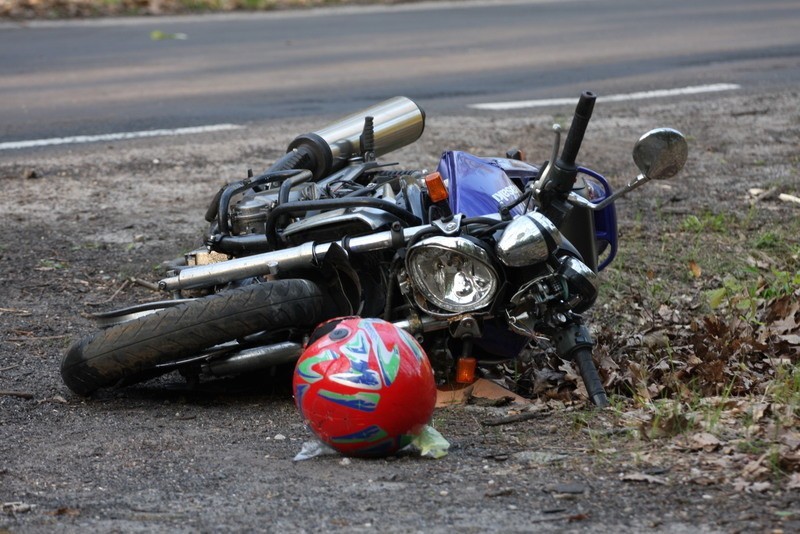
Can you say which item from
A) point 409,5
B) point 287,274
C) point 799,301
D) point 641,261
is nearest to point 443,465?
point 287,274

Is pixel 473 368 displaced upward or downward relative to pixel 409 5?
downward

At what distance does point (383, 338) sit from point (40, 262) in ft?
10.6

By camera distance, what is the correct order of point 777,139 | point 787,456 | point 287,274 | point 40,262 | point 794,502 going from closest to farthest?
1. point 794,502
2. point 787,456
3. point 287,274
4. point 40,262
5. point 777,139

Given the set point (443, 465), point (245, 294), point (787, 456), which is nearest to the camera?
point (787, 456)

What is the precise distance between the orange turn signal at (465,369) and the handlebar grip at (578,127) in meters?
0.81

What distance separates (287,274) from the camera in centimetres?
448

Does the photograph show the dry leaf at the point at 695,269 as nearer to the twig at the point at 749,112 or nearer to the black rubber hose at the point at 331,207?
the black rubber hose at the point at 331,207

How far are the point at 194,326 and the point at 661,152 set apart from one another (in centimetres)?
171

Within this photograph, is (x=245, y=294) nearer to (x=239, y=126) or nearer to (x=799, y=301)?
(x=799, y=301)

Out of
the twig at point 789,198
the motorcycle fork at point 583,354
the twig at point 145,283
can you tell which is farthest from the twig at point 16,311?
the twig at point 789,198

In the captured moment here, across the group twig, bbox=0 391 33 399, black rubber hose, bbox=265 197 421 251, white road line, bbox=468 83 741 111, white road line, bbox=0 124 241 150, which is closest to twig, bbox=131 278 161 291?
twig, bbox=0 391 33 399

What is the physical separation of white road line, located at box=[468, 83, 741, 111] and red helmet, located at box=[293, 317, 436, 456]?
21.4 ft

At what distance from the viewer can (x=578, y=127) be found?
4.12 metres

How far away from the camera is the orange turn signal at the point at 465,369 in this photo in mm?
4430
